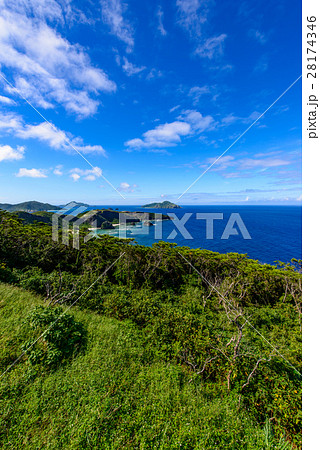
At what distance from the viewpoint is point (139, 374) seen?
4.89 metres

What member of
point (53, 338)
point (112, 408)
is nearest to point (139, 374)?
point (112, 408)

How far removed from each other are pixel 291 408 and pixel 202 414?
257cm

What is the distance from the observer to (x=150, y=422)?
3672mm

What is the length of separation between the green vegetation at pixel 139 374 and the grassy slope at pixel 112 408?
0.07 ft

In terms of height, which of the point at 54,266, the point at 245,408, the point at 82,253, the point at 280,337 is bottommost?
the point at 280,337

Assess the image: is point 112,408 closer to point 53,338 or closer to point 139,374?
point 139,374

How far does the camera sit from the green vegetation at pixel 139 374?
3.49 m

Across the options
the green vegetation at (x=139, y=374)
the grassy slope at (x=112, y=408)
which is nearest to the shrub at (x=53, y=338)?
the green vegetation at (x=139, y=374)

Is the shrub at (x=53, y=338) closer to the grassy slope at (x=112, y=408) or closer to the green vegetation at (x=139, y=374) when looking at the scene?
the green vegetation at (x=139, y=374)

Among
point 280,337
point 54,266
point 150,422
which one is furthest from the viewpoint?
point 54,266

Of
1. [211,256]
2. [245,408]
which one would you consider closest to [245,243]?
[211,256]

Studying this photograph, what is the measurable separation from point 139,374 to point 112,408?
1.19 metres
